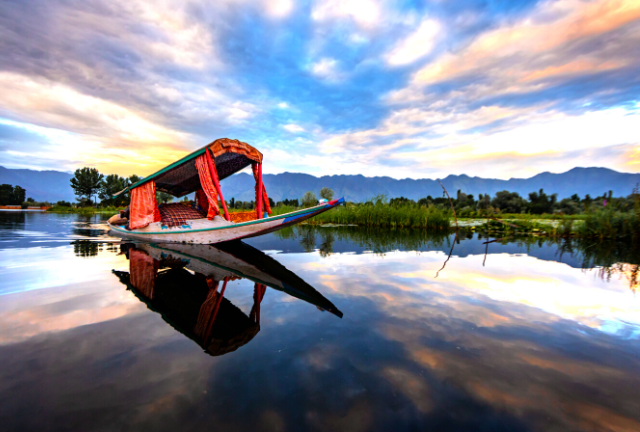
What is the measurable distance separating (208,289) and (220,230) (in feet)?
12.9

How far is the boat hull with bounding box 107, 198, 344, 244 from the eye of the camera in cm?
718

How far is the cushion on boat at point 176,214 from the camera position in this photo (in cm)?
946

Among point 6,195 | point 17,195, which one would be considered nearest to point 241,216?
point 6,195

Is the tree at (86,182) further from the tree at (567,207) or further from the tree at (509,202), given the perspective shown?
the tree at (567,207)

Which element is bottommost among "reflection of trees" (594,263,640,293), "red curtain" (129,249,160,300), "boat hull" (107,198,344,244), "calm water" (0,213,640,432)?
"red curtain" (129,249,160,300)

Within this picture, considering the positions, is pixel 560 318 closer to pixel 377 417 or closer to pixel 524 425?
pixel 524 425

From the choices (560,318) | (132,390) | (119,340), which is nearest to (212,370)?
(132,390)

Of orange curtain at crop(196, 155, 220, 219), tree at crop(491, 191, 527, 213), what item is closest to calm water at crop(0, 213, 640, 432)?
orange curtain at crop(196, 155, 220, 219)

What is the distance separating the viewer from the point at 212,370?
80.3 inches

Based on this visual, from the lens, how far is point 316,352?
92.2 inches

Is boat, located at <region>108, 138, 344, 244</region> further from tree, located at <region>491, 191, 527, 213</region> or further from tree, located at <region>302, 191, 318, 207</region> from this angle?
tree, located at <region>491, 191, 527, 213</region>

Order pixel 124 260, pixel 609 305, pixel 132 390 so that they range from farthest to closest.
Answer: pixel 124 260, pixel 609 305, pixel 132 390

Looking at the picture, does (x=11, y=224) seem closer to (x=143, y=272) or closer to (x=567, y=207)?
(x=143, y=272)

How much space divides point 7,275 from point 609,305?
956 centimetres
